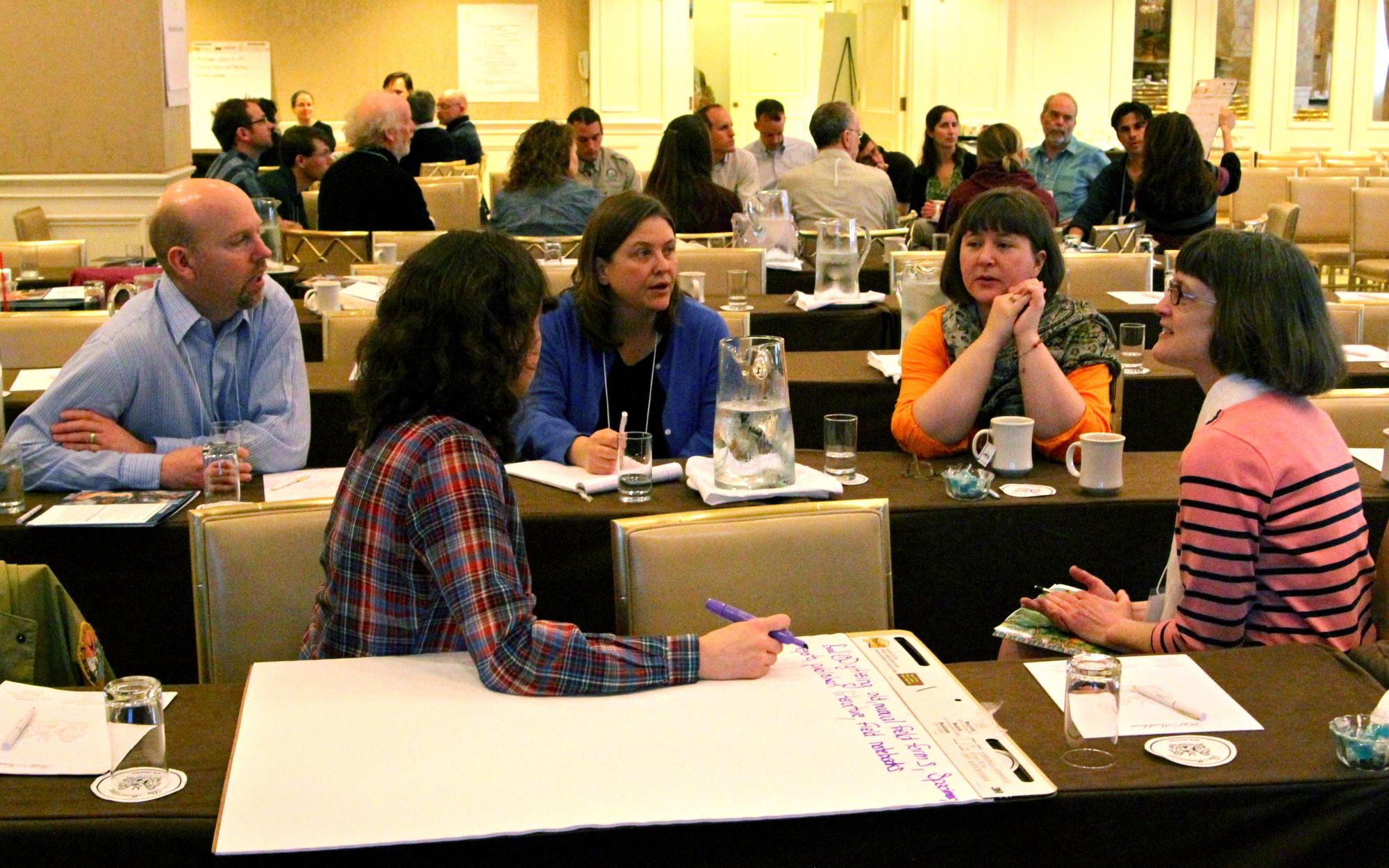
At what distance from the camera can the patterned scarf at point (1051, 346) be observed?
3.20m

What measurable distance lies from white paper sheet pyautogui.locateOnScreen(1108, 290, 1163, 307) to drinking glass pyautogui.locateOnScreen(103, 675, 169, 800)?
13.5ft

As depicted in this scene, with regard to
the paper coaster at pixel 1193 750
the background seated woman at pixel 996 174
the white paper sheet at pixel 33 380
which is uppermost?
the background seated woman at pixel 996 174

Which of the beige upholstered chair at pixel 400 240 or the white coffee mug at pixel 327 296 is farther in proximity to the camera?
the beige upholstered chair at pixel 400 240

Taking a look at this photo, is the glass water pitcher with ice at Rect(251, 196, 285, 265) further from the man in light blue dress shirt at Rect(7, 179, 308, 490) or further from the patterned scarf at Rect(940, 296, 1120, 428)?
the patterned scarf at Rect(940, 296, 1120, 428)

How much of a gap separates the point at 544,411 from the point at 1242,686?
70.3 inches

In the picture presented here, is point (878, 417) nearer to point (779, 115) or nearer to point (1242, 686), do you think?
point (1242, 686)

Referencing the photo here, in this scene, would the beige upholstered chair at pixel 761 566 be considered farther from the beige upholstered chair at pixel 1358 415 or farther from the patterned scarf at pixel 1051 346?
the beige upholstered chair at pixel 1358 415

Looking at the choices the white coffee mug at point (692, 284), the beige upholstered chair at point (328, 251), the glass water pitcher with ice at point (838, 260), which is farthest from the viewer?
the beige upholstered chair at point (328, 251)

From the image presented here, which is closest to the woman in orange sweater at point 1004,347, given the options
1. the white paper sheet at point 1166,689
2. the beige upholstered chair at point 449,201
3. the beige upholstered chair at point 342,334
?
the white paper sheet at point 1166,689

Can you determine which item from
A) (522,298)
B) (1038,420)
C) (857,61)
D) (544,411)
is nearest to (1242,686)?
(522,298)

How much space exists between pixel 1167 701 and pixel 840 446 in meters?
1.21

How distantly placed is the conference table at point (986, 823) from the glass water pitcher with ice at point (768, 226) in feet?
14.9

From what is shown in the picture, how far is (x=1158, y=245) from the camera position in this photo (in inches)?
278

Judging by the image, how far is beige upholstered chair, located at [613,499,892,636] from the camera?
2.27 metres
